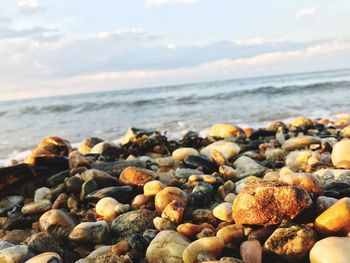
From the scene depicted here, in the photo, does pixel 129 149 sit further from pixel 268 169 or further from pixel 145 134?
pixel 268 169

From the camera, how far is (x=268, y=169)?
3.90 meters

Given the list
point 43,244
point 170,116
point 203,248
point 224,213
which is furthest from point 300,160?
point 170,116

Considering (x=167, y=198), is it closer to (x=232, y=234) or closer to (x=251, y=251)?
(x=232, y=234)

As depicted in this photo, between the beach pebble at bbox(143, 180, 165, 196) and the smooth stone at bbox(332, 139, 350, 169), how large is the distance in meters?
1.70

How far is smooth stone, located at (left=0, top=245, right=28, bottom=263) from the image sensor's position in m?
2.25

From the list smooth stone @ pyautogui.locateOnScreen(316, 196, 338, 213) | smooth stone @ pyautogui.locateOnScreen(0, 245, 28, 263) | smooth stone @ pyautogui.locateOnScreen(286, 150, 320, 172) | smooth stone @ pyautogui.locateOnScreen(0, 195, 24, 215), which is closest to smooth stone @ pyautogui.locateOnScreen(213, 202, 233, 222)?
smooth stone @ pyautogui.locateOnScreen(316, 196, 338, 213)

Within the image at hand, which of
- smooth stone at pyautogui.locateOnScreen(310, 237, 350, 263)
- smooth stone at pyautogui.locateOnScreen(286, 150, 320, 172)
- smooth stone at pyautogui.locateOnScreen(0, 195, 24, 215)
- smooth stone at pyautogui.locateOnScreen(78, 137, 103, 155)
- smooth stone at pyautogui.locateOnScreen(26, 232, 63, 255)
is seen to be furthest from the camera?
smooth stone at pyautogui.locateOnScreen(78, 137, 103, 155)

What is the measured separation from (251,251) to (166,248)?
1.63 feet

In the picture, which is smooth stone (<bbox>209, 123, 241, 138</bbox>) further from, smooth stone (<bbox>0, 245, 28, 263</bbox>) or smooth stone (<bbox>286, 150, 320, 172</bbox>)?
smooth stone (<bbox>0, 245, 28, 263</bbox>)

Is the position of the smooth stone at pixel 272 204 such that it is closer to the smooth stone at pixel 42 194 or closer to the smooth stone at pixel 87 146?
the smooth stone at pixel 42 194

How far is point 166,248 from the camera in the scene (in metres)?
2.22

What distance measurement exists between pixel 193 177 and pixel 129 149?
2.15m

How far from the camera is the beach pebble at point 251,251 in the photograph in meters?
1.98

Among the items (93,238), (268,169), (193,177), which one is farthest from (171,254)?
(268,169)
